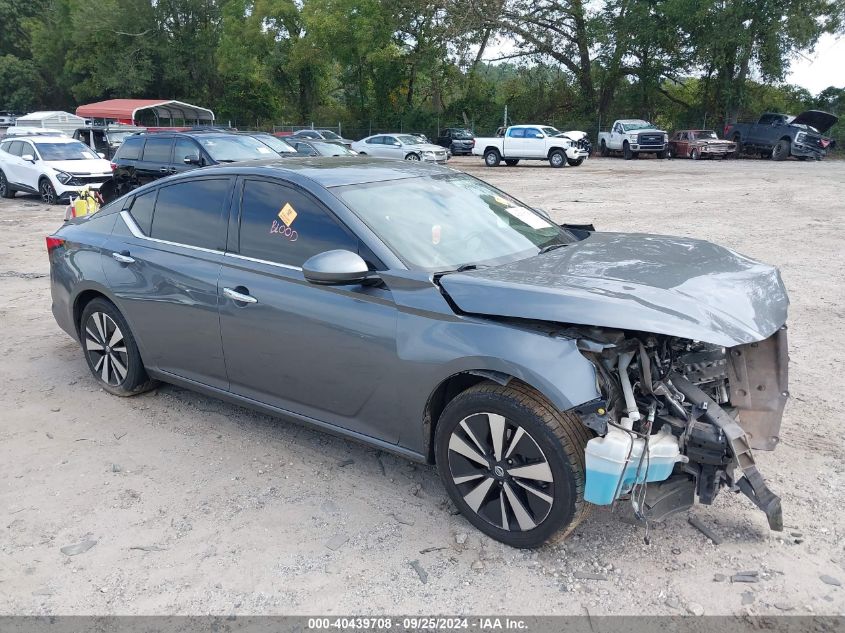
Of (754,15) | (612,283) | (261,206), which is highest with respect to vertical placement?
(754,15)

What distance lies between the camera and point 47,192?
1819 cm

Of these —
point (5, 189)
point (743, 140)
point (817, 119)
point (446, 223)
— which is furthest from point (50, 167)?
point (817, 119)

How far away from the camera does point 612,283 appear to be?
325 cm

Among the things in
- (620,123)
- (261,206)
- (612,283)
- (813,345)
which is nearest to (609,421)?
(612,283)

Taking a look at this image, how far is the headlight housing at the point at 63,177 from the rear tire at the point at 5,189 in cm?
255

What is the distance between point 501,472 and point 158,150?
1311cm

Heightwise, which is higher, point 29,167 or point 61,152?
point 61,152

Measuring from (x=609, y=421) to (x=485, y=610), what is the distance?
0.93 m

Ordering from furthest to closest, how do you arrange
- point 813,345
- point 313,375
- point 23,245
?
point 23,245, point 813,345, point 313,375

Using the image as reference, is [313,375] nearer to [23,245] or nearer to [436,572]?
[436,572]

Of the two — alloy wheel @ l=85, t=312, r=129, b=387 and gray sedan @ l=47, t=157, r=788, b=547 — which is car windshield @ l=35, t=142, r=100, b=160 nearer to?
alloy wheel @ l=85, t=312, r=129, b=387

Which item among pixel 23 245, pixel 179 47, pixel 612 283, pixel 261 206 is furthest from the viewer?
pixel 179 47

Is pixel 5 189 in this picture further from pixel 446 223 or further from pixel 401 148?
pixel 446 223

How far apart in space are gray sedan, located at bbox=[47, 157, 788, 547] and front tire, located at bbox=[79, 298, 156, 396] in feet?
0.33
